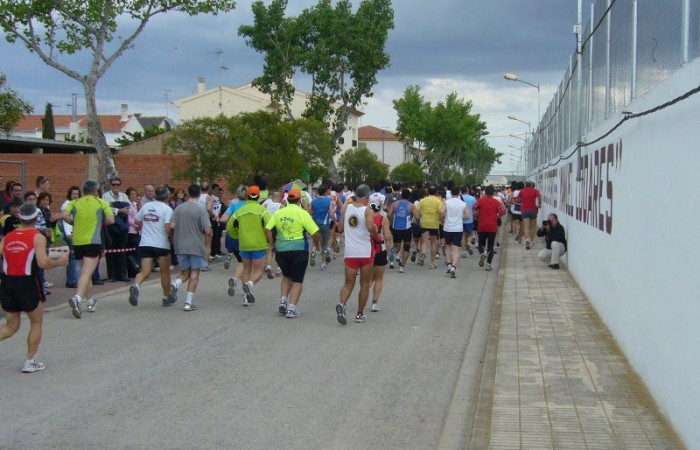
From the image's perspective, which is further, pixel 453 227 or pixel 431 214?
pixel 431 214

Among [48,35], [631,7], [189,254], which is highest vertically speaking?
[48,35]

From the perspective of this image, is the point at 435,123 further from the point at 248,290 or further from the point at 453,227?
the point at 248,290

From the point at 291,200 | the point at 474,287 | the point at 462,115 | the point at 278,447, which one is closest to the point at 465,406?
the point at 278,447

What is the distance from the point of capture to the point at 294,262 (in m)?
12.0

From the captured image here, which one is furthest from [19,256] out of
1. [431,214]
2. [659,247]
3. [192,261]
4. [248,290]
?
[431,214]

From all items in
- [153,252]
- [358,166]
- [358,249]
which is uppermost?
[358,166]

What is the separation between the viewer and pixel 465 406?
744 centimetres

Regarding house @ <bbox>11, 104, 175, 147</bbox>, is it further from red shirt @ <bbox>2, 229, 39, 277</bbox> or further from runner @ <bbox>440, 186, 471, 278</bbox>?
red shirt @ <bbox>2, 229, 39, 277</bbox>

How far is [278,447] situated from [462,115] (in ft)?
256

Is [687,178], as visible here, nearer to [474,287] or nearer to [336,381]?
[336,381]

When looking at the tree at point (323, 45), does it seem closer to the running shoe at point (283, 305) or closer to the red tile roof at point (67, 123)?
the running shoe at point (283, 305)

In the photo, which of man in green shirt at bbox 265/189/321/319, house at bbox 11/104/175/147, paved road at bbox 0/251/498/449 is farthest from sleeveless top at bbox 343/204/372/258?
house at bbox 11/104/175/147

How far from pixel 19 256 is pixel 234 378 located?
7.74ft

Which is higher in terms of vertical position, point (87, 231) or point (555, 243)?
point (87, 231)
